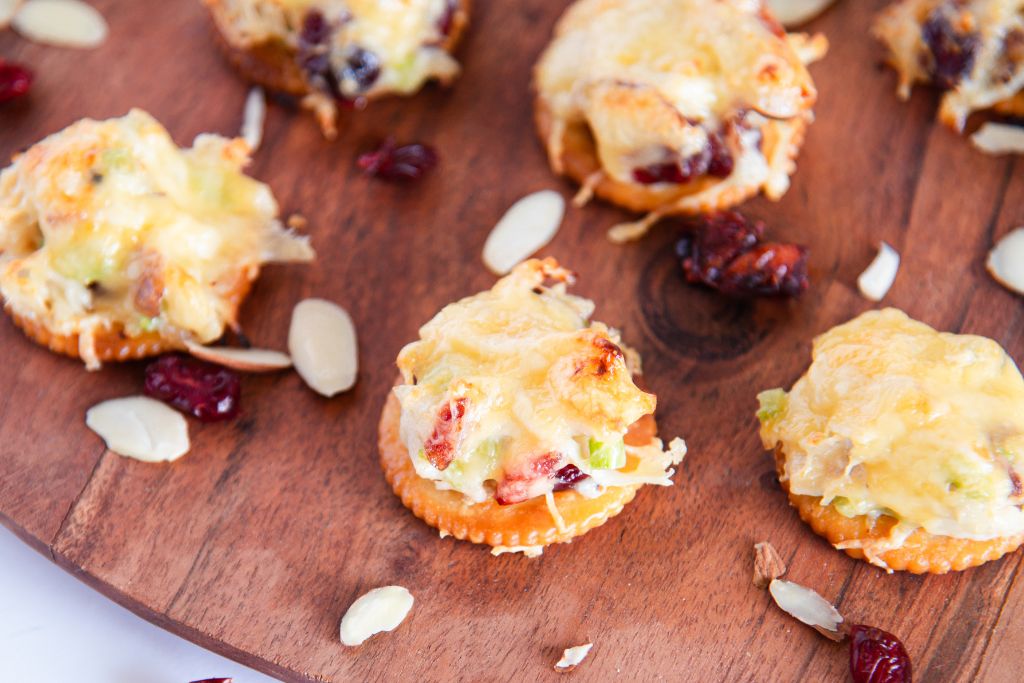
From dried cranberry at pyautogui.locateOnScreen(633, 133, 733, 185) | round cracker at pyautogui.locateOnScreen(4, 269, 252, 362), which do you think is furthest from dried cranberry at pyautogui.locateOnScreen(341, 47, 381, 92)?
round cracker at pyautogui.locateOnScreen(4, 269, 252, 362)

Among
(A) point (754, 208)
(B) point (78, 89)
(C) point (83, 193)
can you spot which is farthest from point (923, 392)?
(B) point (78, 89)

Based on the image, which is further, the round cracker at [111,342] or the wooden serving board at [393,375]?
the round cracker at [111,342]

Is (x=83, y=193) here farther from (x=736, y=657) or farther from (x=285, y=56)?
(x=736, y=657)

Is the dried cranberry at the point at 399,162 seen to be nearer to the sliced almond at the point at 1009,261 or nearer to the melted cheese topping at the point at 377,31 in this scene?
the melted cheese topping at the point at 377,31

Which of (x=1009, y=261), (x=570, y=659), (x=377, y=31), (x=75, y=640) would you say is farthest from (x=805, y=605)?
(x=377, y=31)

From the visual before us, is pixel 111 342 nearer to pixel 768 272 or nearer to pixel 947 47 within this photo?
pixel 768 272

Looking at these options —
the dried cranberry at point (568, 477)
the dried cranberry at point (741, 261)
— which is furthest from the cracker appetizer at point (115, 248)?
the dried cranberry at point (741, 261)

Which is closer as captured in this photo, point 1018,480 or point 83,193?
point 1018,480
